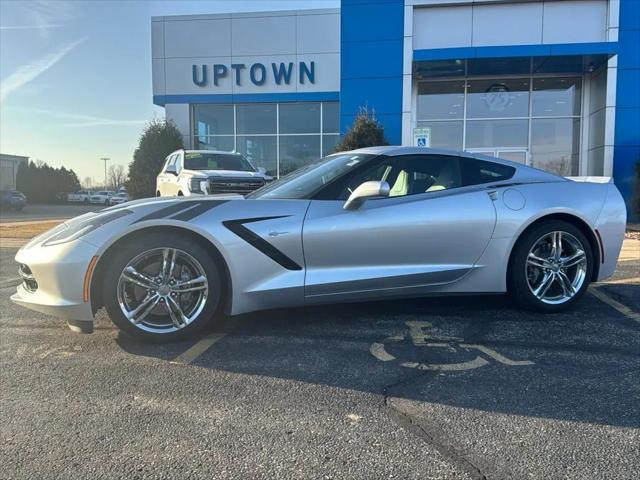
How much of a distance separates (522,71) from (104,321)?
15.4 m

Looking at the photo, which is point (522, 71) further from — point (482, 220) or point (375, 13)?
point (482, 220)

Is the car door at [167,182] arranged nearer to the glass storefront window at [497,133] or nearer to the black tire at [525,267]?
the black tire at [525,267]

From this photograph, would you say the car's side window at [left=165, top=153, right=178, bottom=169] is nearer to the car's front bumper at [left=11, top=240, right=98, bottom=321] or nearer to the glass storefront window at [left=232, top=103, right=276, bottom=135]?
the glass storefront window at [left=232, top=103, right=276, bottom=135]

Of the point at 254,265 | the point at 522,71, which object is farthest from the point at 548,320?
the point at 522,71

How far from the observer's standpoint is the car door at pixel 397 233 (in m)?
3.94

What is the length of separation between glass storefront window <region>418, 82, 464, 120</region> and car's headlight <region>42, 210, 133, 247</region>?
14.5 meters

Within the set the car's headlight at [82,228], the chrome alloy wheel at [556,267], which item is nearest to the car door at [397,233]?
the chrome alloy wheel at [556,267]

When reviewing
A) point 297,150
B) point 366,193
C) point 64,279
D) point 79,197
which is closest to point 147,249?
point 64,279

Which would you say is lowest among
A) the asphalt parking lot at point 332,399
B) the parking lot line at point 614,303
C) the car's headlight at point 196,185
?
the asphalt parking lot at point 332,399

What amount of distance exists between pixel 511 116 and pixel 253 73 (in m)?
8.72

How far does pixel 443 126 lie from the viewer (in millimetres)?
17125

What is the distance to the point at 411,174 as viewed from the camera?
14.4 ft

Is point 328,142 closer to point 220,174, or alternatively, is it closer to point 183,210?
point 220,174

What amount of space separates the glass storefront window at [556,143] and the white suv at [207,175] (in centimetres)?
979
